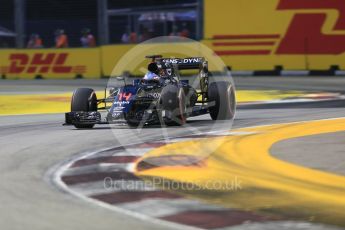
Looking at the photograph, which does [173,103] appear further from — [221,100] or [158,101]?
[221,100]

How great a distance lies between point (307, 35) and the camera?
25578 millimetres

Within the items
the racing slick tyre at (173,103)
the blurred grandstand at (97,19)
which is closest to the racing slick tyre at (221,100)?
the racing slick tyre at (173,103)

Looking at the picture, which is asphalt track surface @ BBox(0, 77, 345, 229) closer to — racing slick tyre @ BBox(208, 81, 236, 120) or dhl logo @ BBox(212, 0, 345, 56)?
racing slick tyre @ BBox(208, 81, 236, 120)

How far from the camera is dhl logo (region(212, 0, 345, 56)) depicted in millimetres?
25391

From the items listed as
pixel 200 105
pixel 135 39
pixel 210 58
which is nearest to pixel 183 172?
pixel 200 105

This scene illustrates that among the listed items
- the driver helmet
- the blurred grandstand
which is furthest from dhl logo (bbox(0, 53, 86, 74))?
the driver helmet

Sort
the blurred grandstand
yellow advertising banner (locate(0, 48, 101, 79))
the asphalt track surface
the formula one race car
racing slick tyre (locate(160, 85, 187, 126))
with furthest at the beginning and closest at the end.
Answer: the blurred grandstand < yellow advertising banner (locate(0, 48, 101, 79)) < the formula one race car < racing slick tyre (locate(160, 85, 187, 126)) < the asphalt track surface

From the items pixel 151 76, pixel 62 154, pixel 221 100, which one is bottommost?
pixel 62 154

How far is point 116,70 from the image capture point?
2647 cm

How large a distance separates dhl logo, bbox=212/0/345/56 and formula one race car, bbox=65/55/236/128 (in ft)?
45.6

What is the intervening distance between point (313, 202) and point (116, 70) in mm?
20794

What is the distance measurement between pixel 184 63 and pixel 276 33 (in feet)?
47.7

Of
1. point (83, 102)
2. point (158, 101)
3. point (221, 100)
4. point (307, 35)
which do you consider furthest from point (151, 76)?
point (307, 35)

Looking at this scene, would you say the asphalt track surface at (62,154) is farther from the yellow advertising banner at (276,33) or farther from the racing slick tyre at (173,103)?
the yellow advertising banner at (276,33)
